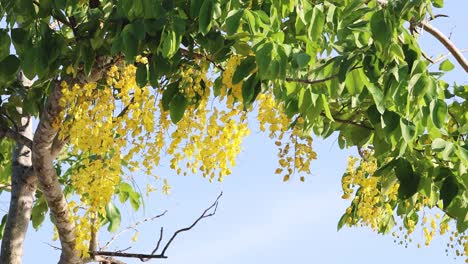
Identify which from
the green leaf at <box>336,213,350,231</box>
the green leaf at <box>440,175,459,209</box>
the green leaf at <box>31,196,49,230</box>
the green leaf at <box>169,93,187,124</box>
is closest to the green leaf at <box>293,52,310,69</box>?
the green leaf at <box>169,93,187,124</box>

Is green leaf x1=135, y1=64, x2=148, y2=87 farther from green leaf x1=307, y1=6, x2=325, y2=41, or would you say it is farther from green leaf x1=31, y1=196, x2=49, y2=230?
green leaf x1=31, y1=196, x2=49, y2=230

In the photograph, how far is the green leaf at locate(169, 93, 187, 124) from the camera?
3.27m

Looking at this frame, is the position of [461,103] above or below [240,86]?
above

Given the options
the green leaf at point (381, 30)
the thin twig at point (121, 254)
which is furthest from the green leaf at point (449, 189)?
the thin twig at point (121, 254)

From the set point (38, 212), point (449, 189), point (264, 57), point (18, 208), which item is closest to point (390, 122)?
point (449, 189)

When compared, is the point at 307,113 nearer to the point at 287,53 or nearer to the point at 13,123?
the point at 287,53

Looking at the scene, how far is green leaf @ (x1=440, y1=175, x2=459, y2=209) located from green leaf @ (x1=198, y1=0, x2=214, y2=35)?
3.60 ft

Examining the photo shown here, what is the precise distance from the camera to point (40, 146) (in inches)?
149

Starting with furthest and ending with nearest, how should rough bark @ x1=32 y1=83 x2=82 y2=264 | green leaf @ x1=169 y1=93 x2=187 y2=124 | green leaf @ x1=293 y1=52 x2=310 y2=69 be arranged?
rough bark @ x1=32 y1=83 x2=82 y2=264, green leaf @ x1=169 y1=93 x2=187 y2=124, green leaf @ x1=293 y1=52 x2=310 y2=69

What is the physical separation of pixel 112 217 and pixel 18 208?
41 cm

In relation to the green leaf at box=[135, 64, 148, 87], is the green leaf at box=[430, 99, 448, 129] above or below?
below

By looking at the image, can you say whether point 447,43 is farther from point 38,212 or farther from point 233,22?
point 38,212

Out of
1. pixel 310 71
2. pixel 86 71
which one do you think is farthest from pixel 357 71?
pixel 86 71

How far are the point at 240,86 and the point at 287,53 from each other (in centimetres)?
35
